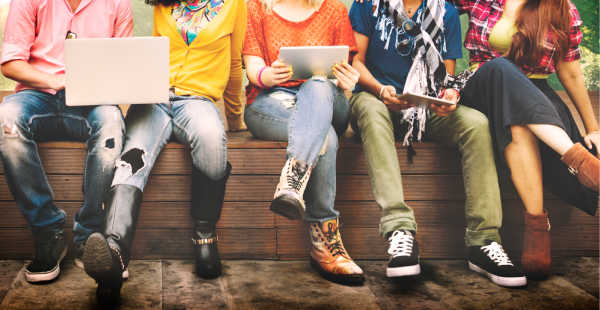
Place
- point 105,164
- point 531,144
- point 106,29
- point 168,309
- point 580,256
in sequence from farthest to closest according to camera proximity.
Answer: point 580,256, point 106,29, point 531,144, point 105,164, point 168,309

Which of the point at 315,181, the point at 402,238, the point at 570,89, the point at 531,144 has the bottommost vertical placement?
the point at 402,238

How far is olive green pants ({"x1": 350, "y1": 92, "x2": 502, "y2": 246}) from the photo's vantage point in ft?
5.07

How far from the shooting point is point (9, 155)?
1463 millimetres

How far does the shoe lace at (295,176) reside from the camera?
55.4 inches

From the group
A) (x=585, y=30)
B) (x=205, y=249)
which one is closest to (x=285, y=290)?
(x=205, y=249)

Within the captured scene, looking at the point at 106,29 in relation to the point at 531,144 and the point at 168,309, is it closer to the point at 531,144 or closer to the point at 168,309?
the point at 168,309

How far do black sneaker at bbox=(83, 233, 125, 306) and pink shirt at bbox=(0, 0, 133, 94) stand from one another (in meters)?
0.68

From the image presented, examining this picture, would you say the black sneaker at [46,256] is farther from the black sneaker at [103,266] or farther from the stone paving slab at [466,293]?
the stone paving slab at [466,293]

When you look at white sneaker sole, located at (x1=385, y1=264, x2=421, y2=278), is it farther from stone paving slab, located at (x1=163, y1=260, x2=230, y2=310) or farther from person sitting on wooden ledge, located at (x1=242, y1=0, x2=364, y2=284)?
stone paving slab, located at (x1=163, y1=260, x2=230, y2=310)

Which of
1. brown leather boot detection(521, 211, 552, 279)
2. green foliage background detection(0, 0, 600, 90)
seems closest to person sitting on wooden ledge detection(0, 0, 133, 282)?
brown leather boot detection(521, 211, 552, 279)

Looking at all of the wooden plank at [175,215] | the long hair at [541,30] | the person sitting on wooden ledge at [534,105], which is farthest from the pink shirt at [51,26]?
the long hair at [541,30]

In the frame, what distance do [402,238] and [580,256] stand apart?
2.48 feet

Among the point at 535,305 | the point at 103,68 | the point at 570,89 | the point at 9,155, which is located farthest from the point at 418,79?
the point at 9,155

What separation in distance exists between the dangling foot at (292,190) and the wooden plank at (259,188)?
286mm
